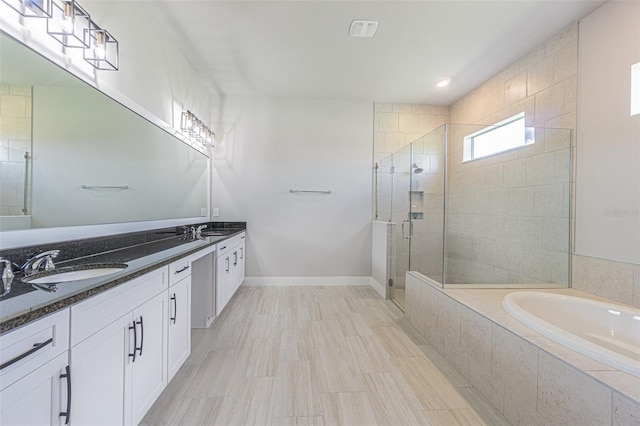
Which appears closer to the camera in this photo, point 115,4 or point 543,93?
point 115,4

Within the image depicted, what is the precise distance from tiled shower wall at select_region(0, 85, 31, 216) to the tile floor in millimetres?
1316

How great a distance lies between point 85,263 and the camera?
1454 millimetres

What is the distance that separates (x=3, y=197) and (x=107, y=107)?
0.89 m

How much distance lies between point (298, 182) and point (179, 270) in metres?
2.52

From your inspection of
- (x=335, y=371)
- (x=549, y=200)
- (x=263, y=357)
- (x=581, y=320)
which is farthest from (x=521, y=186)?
(x=263, y=357)

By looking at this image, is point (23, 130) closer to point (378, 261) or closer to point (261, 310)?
point (261, 310)

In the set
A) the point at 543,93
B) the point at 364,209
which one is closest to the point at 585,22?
the point at 543,93

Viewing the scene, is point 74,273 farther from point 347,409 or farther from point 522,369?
point 522,369

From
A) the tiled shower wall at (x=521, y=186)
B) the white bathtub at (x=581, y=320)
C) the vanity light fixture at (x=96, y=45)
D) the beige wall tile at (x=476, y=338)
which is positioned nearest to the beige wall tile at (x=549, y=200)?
the tiled shower wall at (x=521, y=186)

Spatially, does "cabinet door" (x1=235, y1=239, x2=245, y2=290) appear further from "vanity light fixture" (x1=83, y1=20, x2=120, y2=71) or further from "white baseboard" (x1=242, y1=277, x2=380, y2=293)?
"vanity light fixture" (x1=83, y1=20, x2=120, y2=71)

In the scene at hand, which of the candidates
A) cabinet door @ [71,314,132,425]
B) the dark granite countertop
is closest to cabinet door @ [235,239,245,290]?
the dark granite countertop

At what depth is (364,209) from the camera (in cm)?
417

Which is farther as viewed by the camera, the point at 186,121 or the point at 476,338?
the point at 186,121

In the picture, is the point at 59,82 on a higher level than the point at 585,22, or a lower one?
lower
